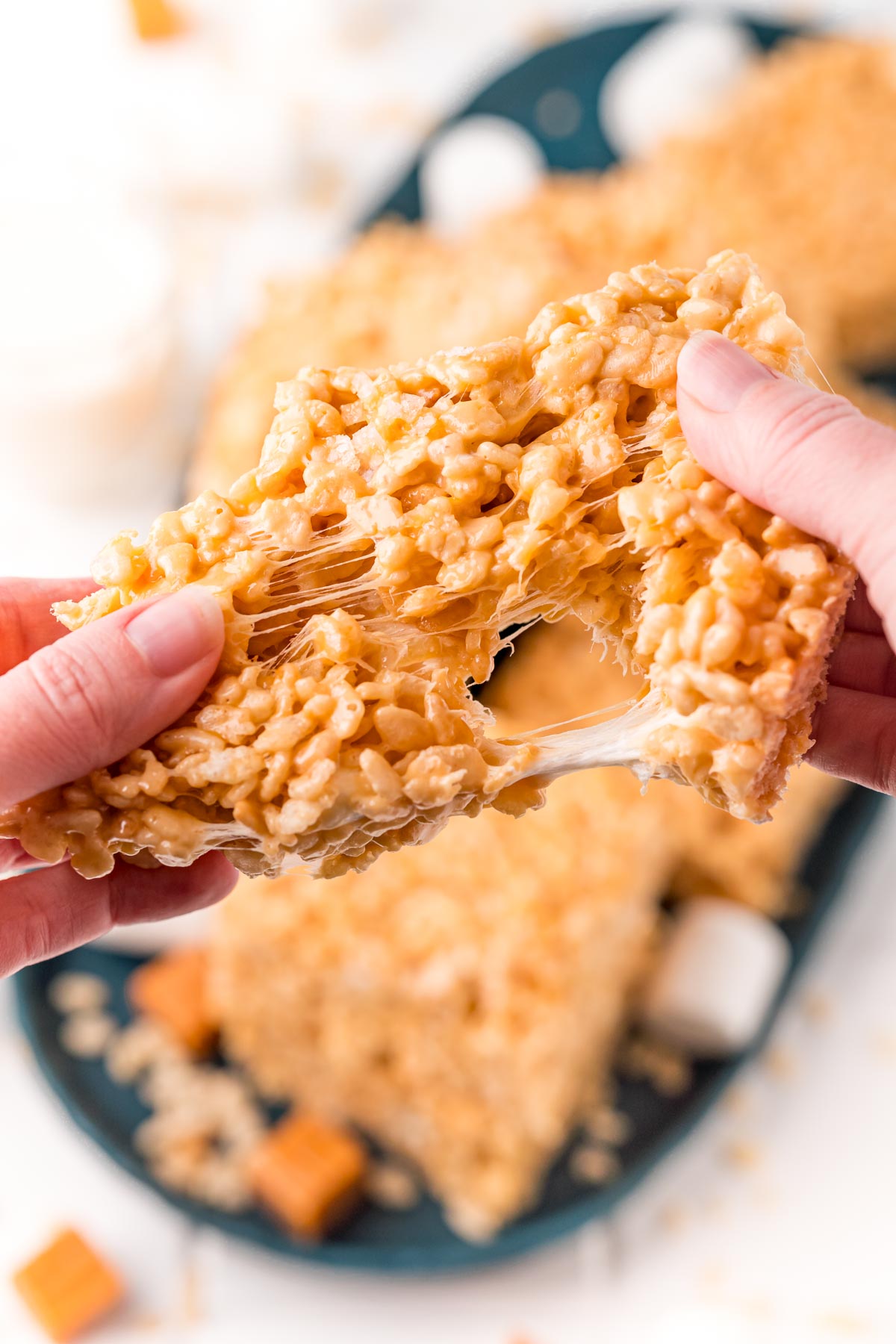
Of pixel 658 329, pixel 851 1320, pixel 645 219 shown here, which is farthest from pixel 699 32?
pixel 851 1320

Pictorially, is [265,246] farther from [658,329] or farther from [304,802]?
[304,802]

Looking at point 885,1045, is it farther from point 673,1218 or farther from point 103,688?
point 103,688

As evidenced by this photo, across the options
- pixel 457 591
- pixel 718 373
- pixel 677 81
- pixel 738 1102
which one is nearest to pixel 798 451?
pixel 718 373

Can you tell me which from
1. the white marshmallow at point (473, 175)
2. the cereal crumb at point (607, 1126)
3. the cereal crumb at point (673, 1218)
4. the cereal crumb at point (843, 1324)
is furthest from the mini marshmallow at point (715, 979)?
the white marshmallow at point (473, 175)

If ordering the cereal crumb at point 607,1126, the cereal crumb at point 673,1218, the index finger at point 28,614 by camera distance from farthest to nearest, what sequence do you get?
the cereal crumb at point 673,1218
the cereal crumb at point 607,1126
the index finger at point 28,614

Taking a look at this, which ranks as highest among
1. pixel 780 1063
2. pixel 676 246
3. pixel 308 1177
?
pixel 676 246

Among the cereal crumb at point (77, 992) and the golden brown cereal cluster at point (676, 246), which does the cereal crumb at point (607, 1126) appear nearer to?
the cereal crumb at point (77, 992)

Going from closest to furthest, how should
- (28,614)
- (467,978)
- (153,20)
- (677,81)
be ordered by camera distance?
(28,614) → (467,978) → (677,81) → (153,20)
